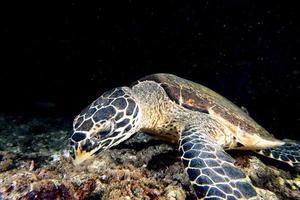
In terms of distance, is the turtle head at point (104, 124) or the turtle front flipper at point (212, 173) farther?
the turtle head at point (104, 124)

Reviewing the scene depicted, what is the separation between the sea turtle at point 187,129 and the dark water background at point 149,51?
3005 millimetres

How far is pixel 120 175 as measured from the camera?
2.41 metres

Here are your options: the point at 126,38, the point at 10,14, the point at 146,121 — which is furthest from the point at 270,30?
the point at 10,14

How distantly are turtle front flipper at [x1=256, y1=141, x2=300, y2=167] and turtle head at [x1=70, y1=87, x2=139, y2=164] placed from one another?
83.3 inches

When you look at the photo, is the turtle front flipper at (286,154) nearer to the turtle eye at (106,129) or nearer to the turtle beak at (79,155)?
the turtle eye at (106,129)

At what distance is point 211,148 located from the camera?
2637mm

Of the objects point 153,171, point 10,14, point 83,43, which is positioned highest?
point 10,14

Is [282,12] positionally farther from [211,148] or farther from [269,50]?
[211,148]

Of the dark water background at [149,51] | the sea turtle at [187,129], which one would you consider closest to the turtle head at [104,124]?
the sea turtle at [187,129]

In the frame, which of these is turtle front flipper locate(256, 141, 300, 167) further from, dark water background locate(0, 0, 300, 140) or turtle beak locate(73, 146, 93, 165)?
dark water background locate(0, 0, 300, 140)

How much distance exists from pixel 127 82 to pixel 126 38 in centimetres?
138

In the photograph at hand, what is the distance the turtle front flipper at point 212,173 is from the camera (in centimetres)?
209

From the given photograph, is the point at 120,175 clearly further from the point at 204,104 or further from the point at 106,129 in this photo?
the point at 204,104

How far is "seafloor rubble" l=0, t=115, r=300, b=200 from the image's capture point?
6.52 ft
